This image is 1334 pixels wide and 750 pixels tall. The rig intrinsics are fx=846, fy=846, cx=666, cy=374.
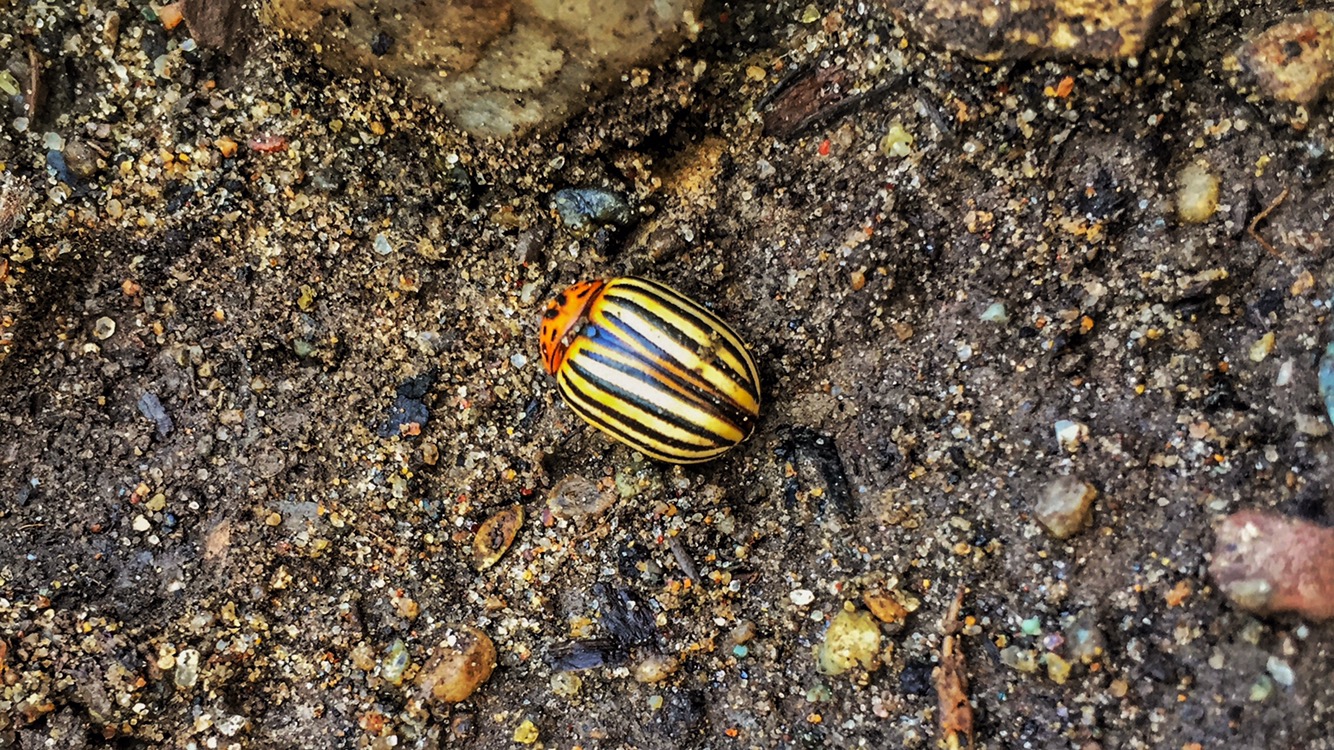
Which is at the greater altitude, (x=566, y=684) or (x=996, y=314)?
(x=996, y=314)

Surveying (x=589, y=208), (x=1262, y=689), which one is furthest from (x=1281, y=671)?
(x=589, y=208)

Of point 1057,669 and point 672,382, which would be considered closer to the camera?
point 1057,669

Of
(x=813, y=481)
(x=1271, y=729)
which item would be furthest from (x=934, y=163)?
(x=1271, y=729)

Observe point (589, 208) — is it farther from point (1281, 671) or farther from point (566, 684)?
point (1281, 671)

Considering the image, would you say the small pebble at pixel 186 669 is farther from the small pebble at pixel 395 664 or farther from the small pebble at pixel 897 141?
the small pebble at pixel 897 141

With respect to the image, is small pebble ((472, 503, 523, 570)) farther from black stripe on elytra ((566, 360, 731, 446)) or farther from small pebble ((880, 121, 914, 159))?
small pebble ((880, 121, 914, 159))

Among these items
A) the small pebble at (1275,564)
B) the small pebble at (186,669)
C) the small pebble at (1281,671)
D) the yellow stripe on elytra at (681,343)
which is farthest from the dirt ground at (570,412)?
the small pebble at (1281,671)

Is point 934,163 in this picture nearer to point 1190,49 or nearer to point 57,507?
point 1190,49

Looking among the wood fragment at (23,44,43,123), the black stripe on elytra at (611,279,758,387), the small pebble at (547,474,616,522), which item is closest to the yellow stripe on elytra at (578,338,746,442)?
the black stripe on elytra at (611,279,758,387)
